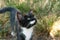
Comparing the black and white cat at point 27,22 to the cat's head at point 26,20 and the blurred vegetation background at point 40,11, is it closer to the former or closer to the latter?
the cat's head at point 26,20

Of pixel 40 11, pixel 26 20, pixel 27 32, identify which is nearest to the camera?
pixel 26 20

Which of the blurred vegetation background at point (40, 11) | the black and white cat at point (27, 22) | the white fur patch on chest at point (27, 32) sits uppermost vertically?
the black and white cat at point (27, 22)

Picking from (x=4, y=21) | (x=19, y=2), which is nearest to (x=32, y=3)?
(x=19, y=2)

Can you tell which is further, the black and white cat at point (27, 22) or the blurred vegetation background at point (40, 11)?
the blurred vegetation background at point (40, 11)

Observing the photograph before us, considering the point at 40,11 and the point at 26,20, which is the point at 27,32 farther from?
the point at 40,11

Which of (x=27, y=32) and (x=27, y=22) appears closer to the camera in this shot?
(x=27, y=22)

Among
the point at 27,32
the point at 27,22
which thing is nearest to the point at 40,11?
the point at 27,32

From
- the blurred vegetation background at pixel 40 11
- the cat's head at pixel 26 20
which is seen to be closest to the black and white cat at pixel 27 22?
the cat's head at pixel 26 20

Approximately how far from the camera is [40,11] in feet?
19.9

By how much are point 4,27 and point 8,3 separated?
1.93ft

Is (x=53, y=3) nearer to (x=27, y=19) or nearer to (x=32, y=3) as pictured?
(x=32, y=3)

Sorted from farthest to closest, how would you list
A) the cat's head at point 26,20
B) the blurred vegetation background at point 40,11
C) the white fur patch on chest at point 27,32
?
the blurred vegetation background at point 40,11 → the white fur patch on chest at point 27,32 → the cat's head at point 26,20

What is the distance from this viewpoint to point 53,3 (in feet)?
20.9

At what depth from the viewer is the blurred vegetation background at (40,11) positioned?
5.57m
